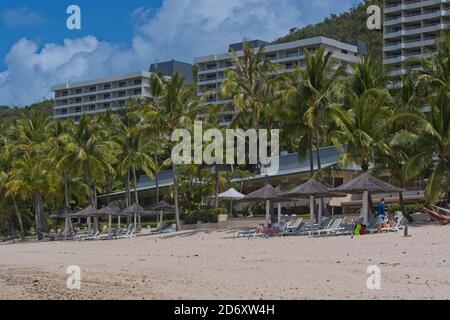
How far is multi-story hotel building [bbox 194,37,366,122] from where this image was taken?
10531 cm

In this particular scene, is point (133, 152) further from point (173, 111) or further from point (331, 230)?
point (331, 230)

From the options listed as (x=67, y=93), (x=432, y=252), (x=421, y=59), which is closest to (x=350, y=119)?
(x=421, y=59)

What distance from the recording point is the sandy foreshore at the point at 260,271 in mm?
14062

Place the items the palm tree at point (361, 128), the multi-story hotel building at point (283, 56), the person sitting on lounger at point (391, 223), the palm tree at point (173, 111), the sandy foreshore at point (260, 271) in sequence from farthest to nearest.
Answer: the multi-story hotel building at point (283, 56) < the palm tree at point (173, 111) < the palm tree at point (361, 128) < the person sitting on lounger at point (391, 223) < the sandy foreshore at point (260, 271)

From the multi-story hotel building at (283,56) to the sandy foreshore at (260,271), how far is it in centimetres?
→ 7175

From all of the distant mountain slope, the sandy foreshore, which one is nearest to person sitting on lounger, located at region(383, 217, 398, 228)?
the sandy foreshore

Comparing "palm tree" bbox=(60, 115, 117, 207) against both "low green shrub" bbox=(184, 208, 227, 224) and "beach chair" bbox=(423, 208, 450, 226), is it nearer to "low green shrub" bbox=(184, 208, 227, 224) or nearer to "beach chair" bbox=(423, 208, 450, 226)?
"low green shrub" bbox=(184, 208, 227, 224)

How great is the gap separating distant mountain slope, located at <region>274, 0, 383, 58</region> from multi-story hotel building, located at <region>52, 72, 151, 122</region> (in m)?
27.6

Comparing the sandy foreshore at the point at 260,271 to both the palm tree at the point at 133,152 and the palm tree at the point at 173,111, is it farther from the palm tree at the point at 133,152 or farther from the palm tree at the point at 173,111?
the palm tree at the point at 133,152

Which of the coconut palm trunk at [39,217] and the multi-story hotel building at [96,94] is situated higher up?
the multi-story hotel building at [96,94]

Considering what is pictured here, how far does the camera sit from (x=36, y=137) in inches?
2121

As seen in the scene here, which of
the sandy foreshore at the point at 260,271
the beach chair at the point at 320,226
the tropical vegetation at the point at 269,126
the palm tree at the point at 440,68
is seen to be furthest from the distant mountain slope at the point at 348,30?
the sandy foreshore at the point at 260,271

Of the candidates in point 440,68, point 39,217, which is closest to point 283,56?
point 39,217
